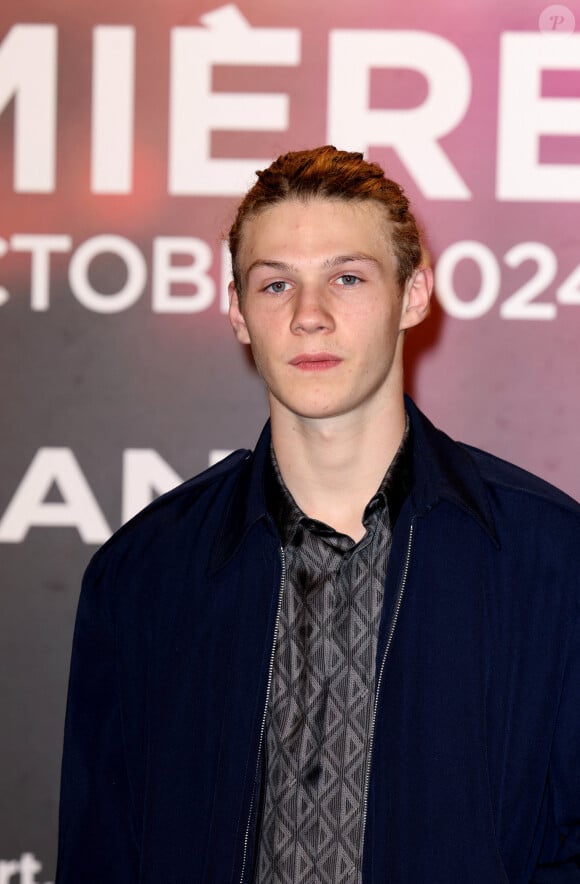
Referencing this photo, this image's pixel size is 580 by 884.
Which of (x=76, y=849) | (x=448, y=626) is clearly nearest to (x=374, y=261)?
(x=448, y=626)

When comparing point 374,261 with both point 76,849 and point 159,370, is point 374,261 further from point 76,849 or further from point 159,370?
point 76,849

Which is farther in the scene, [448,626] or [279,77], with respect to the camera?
[279,77]

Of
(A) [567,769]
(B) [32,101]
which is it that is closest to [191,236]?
(B) [32,101]

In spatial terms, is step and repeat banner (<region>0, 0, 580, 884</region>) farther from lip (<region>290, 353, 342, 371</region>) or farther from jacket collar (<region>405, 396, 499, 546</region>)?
lip (<region>290, 353, 342, 371</region>)

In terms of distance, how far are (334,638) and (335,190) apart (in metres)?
0.65

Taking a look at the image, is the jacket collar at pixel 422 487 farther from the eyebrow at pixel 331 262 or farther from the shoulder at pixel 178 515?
the eyebrow at pixel 331 262

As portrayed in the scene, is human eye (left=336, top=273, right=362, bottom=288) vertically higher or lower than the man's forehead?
lower

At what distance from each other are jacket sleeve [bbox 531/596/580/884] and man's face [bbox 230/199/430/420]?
45 cm

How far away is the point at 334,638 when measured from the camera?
148 cm

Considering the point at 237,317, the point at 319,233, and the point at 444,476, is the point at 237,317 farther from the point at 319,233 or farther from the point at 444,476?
the point at 444,476

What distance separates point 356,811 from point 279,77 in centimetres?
148

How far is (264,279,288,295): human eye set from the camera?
1573 mm

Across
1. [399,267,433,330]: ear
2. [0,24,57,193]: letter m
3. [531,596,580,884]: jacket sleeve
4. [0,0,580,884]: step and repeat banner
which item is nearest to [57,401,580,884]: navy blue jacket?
[531,596,580,884]: jacket sleeve

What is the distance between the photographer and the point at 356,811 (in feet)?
4.66
